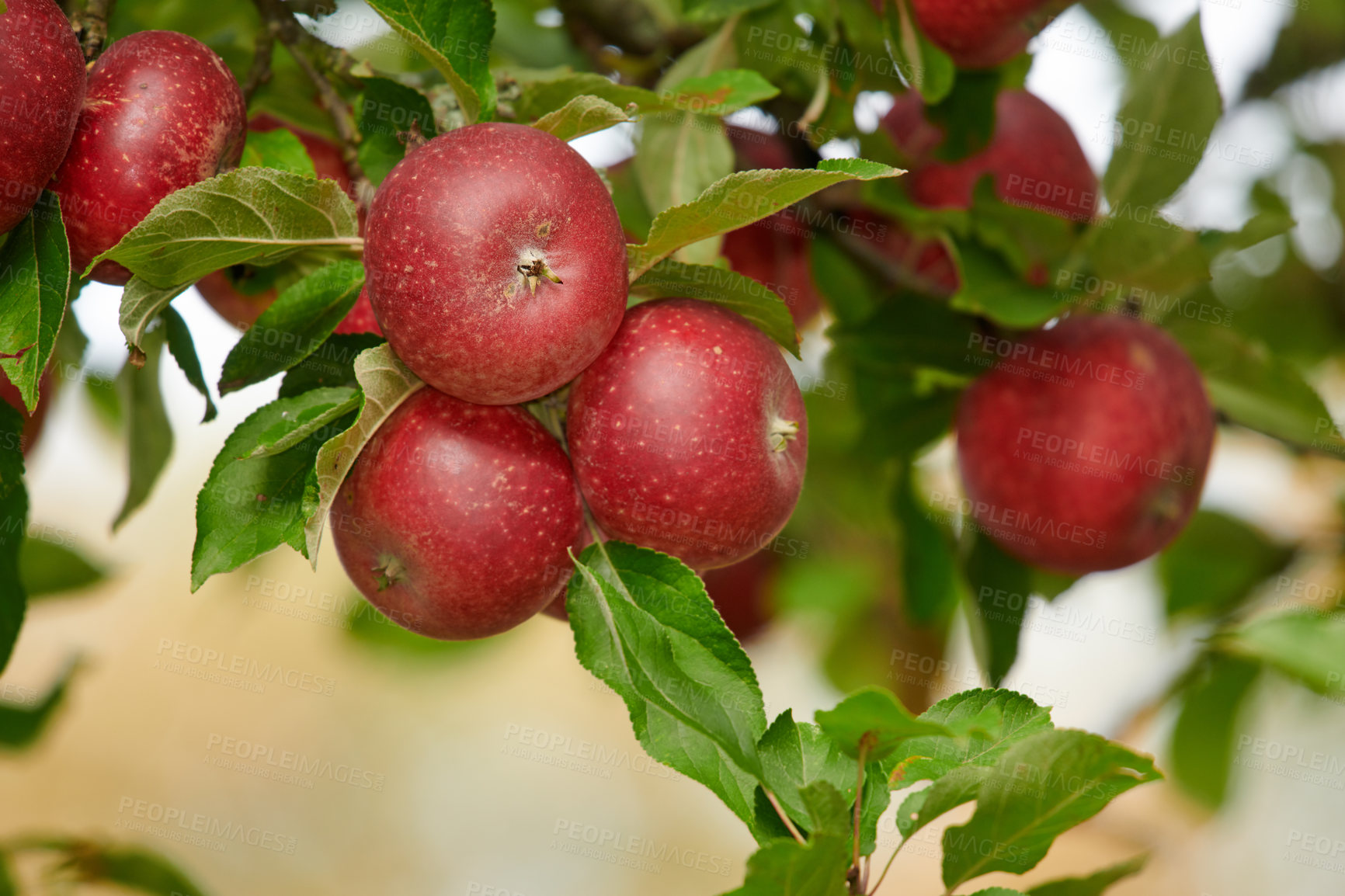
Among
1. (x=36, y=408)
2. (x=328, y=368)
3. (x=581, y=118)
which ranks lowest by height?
(x=36, y=408)

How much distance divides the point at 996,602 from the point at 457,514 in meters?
0.87

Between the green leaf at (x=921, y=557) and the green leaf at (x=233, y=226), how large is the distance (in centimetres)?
98

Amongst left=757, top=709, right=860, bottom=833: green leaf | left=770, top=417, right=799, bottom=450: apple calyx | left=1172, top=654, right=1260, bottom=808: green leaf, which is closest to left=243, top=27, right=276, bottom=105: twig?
left=770, top=417, right=799, bottom=450: apple calyx

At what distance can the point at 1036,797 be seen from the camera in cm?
74

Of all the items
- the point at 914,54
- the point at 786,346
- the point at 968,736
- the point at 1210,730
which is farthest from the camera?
the point at 1210,730

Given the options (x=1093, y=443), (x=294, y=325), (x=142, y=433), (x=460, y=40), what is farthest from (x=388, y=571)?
(x=1093, y=443)

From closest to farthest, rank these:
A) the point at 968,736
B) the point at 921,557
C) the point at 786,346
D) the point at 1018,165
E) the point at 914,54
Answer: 1. the point at 968,736
2. the point at 786,346
3. the point at 914,54
4. the point at 1018,165
5. the point at 921,557

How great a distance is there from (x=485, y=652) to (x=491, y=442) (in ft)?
4.24

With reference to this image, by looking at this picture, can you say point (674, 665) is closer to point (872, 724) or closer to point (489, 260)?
point (872, 724)

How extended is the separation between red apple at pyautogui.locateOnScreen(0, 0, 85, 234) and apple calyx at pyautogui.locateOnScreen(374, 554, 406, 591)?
1.12ft

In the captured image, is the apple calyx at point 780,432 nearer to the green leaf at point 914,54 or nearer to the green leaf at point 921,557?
the green leaf at point 914,54

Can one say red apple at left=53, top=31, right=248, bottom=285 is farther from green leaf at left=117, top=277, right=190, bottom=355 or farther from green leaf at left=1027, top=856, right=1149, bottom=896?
green leaf at left=1027, top=856, right=1149, bottom=896

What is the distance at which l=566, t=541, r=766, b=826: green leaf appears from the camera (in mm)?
730

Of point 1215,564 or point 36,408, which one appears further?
point 1215,564
